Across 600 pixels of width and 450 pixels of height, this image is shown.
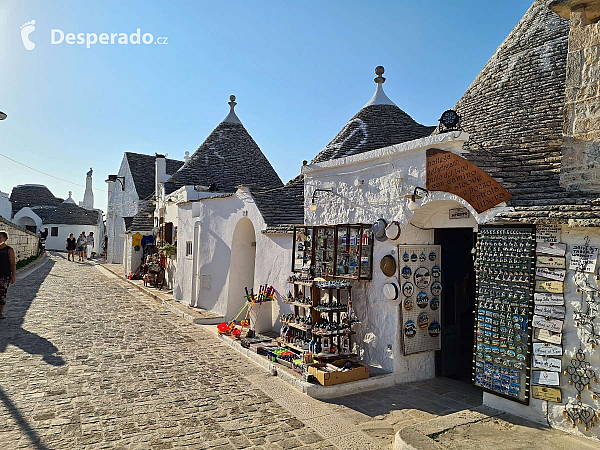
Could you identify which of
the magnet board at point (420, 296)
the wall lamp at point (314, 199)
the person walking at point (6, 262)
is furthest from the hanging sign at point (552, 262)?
the person walking at point (6, 262)

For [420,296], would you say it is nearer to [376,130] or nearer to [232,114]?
[376,130]

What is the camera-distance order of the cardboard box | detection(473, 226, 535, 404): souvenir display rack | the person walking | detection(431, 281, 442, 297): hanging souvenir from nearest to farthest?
detection(473, 226, 535, 404): souvenir display rack → the cardboard box → detection(431, 281, 442, 297): hanging souvenir → the person walking

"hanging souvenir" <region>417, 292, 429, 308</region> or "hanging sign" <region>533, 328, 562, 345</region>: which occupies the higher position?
"hanging souvenir" <region>417, 292, 429, 308</region>

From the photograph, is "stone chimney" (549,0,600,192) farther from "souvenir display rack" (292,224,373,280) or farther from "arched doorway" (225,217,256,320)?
"arched doorway" (225,217,256,320)

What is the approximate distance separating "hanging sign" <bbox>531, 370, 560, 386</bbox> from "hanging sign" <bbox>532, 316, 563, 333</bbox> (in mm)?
449

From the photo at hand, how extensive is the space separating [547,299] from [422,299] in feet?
6.86

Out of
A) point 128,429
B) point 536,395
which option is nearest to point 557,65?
point 536,395

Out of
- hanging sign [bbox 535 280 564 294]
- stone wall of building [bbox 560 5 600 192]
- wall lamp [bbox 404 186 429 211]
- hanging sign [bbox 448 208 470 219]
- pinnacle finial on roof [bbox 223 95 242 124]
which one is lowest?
hanging sign [bbox 535 280 564 294]

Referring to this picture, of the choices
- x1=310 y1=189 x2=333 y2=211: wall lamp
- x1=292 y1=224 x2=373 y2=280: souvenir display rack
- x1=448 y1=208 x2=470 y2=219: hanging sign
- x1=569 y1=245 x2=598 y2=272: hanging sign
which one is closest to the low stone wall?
x1=292 y1=224 x2=373 y2=280: souvenir display rack

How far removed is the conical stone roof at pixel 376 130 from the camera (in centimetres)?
1057

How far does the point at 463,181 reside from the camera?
539cm

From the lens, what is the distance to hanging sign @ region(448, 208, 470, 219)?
6.02 metres

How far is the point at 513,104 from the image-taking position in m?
7.62

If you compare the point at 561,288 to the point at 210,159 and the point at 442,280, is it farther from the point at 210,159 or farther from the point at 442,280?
the point at 210,159
